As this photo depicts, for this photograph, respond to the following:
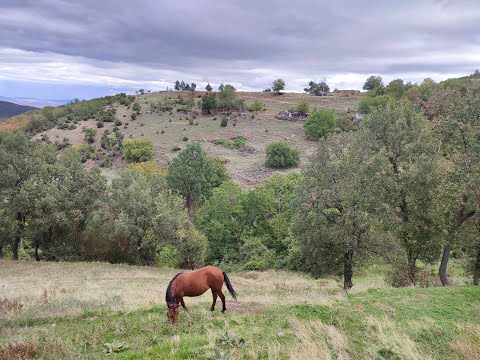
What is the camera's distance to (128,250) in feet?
120

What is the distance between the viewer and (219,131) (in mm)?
97375

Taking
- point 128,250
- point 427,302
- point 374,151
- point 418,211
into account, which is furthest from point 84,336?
point 128,250

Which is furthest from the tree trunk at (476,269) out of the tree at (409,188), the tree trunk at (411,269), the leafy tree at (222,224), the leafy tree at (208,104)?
the leafy tree at (208,104)

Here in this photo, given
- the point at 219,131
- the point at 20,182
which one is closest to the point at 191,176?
the point at 20,182

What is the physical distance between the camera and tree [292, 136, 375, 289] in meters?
21.9

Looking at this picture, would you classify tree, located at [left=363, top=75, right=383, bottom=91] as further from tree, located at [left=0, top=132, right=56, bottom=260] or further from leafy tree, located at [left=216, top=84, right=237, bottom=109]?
tree, located at [left=0, top=132, right=56, bottom=260]

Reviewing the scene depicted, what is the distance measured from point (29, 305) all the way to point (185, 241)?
21288 mm

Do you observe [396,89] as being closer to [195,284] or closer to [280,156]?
[280,156]

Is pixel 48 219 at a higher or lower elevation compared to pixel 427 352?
lower

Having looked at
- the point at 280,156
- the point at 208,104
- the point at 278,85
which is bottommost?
the point at 280,156

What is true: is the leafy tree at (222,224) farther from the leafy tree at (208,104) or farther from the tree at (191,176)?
the leafy tree at (208,104)

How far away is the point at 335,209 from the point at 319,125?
7090 centimetres

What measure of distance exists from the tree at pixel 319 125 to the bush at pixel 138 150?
39.8 m

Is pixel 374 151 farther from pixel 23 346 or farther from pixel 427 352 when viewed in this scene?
pixel 23 346
